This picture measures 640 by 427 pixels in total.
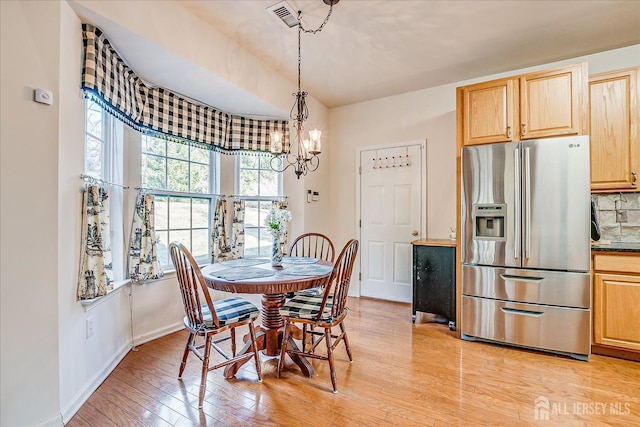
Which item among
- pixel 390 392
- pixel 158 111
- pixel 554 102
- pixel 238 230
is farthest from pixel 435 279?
pixel 158 111

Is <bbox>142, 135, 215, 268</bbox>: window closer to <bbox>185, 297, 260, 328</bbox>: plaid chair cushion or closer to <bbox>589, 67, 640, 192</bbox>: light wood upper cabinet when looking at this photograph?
<bbox>185, 297, 260, 328</bbox>: plaid chair cushion

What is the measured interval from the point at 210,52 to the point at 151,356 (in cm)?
258

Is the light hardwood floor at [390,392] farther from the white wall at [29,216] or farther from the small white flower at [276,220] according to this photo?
the small white flower at [276,220]

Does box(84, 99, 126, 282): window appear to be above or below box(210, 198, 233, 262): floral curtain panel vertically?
above

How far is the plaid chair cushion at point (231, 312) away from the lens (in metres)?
1.90

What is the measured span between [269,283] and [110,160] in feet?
5.69

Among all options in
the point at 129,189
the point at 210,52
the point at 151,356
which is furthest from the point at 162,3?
the point at 151,356

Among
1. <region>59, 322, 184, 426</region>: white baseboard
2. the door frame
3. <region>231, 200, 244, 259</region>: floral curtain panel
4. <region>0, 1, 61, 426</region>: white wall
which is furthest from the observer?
the door frame

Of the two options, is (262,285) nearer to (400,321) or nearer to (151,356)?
(151,356)

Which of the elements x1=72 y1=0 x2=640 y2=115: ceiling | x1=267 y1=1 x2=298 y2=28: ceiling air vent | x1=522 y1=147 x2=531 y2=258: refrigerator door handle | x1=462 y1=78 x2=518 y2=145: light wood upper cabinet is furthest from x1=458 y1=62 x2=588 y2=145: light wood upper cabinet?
x1=267 y1=1 x2=298 y2=28: ceiling air vent

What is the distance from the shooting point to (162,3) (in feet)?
6.93

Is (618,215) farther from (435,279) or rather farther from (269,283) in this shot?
(269,283)

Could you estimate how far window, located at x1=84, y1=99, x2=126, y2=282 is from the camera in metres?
2.14

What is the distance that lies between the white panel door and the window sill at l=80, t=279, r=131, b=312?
2807mm
